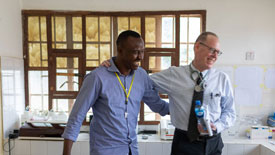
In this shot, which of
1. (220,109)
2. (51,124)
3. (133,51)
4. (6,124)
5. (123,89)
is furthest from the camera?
(51,124)

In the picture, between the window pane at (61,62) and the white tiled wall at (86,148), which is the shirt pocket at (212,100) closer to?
the white tiled wall at (86,148)

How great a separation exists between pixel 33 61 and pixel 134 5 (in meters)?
1.77

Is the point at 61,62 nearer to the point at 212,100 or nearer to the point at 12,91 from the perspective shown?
the point at 12,91

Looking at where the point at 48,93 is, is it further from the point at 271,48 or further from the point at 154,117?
the point at 271,48

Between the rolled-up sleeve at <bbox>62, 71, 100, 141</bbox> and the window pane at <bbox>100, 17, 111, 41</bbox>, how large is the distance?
1.75m

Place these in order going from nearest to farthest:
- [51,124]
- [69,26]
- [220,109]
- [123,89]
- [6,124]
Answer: [123,89] → [220,109] → [6,124] → [51,124] → [69,26]

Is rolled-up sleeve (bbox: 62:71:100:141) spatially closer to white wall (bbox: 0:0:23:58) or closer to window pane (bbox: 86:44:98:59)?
window pane (bbox: 86:44:98:59)

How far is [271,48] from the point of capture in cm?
282

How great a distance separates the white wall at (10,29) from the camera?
254 cm

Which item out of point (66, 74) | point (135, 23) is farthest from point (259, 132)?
point (66, 74)

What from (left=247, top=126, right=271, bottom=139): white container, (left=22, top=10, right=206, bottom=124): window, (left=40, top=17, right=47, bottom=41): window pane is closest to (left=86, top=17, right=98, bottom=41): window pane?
(left=22, top=10, right=206, bottom=124): window

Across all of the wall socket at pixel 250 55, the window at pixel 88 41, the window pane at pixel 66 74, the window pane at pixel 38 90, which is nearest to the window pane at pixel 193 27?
the window at pixel 88 41

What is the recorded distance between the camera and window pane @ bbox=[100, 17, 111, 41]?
294 centimetres

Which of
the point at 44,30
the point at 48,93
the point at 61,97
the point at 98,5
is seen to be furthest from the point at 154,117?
the point at 44,30
